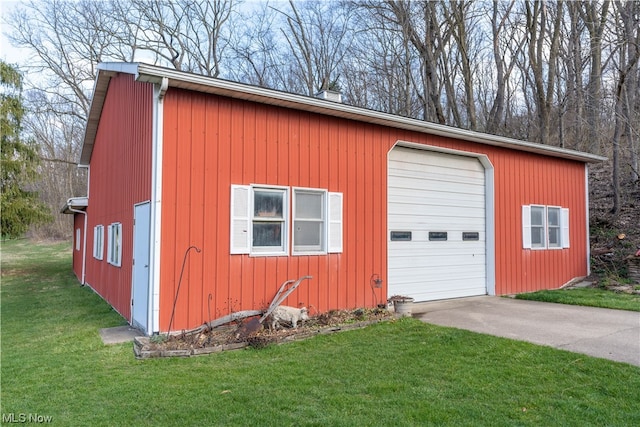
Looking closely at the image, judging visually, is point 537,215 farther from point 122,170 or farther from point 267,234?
point 122,170

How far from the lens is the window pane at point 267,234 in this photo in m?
6.43

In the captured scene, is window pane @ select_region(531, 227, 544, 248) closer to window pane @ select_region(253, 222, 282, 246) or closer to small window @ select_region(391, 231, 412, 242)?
small window @ select_region(391, 231, 412, 242)

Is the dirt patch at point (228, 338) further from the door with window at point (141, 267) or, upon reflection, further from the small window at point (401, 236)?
the small window at point (401, 236)

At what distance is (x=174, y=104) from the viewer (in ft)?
19.2

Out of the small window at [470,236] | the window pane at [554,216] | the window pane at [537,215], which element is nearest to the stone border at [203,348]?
the small window at [470,236]

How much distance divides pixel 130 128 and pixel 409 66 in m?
14.6

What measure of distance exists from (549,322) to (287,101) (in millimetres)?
5196

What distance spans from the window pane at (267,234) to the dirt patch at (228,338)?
1245mm

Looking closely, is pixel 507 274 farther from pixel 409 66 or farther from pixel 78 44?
pixel 78 44

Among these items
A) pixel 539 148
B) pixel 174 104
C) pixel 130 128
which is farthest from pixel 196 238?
pixel 539 148

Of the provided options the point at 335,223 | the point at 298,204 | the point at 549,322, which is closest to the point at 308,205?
the point at 298,204

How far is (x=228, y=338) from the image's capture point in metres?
5.45

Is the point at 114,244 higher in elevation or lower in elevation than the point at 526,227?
lower

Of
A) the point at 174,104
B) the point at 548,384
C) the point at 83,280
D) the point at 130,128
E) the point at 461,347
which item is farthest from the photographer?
the point at 83,280
